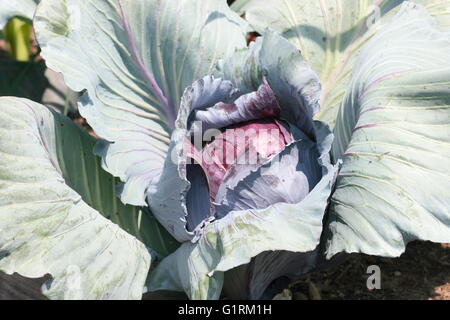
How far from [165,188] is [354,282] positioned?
66 cm

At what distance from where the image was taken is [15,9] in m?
1.82

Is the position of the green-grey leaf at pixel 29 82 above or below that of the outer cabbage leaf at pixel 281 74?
below

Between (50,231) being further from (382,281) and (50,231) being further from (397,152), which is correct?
(382,281)

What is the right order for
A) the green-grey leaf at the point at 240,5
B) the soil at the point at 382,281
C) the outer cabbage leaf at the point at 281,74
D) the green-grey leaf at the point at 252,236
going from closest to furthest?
the green-grey leaf at the point at 252,236 < the outer cabbage leaf at the point at 281,74 < the soil at the point at 382,281 < the green-grey leaf at the point at 240,5

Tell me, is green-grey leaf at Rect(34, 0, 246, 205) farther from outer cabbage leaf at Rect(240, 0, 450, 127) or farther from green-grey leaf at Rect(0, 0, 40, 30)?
green-grey leaf at Rect(0, 0, 40, 30)

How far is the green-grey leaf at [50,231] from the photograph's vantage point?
52.7 inches

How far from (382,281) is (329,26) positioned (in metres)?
0.69

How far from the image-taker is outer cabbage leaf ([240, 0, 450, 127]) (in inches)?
70.2

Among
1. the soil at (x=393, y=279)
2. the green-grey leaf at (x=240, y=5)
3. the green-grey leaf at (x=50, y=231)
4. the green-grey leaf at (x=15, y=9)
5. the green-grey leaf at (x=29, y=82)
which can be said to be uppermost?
the green-grey leaf at (x=15, y=9)

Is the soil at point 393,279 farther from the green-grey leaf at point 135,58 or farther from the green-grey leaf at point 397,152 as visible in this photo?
the green-grey leaf at point 135,58

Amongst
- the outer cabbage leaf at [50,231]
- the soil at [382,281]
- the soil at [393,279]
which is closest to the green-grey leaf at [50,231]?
the outer cabbage leaf at [50,231]

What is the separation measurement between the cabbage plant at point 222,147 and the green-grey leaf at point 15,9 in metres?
0.02

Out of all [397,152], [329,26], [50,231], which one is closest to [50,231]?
[50,231]

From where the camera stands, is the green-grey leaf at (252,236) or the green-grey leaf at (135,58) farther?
the green-grey leaf at (135,58)
